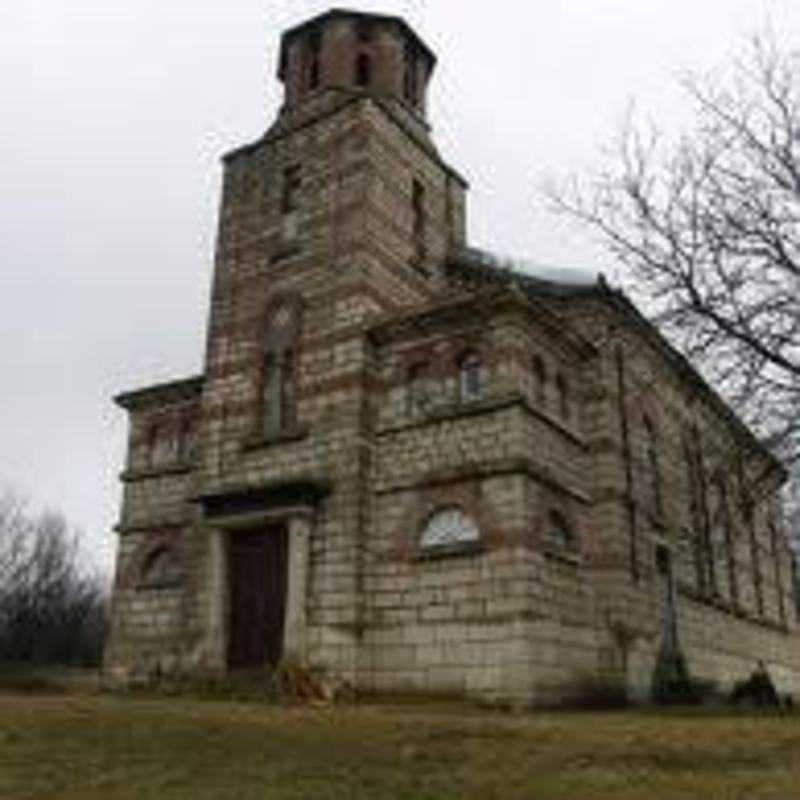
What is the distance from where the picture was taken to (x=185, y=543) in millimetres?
23312

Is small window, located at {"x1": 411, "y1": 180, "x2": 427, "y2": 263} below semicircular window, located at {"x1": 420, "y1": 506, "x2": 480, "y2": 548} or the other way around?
the other way around

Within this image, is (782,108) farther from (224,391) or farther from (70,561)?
(70,561)

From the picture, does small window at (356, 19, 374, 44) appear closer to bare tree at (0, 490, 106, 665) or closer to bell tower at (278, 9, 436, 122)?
bell tower at (278, 9, 436, 122)

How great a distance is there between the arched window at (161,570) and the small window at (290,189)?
28.1ft

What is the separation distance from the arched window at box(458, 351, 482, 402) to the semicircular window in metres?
2.37

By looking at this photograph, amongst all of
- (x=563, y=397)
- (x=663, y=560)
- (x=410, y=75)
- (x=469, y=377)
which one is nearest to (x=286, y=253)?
(x=469, y=377)

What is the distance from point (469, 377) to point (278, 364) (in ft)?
15.6

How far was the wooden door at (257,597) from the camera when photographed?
Answer: 67.8 feet

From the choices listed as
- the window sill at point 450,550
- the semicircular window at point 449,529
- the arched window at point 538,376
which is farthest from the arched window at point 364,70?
the window sill at point 450,550

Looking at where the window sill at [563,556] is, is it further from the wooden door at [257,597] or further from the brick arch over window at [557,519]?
the wooden door at [257,597]

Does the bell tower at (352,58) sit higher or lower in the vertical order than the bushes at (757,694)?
higher

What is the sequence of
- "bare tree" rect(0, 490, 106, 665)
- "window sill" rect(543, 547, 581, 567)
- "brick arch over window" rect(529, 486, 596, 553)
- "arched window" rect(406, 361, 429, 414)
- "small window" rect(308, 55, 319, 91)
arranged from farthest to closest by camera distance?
"bare tree" rect(0, 490, 106, 665) < "small window" rect(308, 55, 319, 91) < "arched window" rect(406, 361, 429, 414) < "window sill" rect(543, 547, 581, 567) < "brick arch over window" rect(529, 486, 596, 553)

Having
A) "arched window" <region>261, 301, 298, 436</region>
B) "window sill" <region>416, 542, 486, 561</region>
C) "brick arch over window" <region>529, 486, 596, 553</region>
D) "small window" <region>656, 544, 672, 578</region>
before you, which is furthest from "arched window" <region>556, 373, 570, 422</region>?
"arched window" <region>261, 301, 298, 436</region>

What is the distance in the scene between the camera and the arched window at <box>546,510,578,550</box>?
20.0 meters
